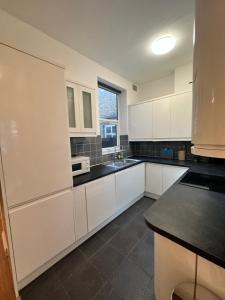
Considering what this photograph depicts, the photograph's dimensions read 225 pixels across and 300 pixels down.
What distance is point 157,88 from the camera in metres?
3.21

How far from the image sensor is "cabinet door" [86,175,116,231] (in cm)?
186

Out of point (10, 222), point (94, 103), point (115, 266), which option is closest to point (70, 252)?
point (115, 266)

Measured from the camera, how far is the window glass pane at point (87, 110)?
6.88 ft

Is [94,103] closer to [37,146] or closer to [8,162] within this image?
[37,146]

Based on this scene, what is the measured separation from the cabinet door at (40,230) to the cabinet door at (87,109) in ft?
3.22

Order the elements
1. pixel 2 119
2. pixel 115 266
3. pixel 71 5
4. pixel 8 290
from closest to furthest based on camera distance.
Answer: pixel 2 119 → pixel 8 290 → pixel 71 5 → pixel 115 266

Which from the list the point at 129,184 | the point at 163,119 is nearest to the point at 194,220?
the point at 129,184

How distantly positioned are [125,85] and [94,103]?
50.7 inches

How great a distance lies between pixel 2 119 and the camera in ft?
3.57

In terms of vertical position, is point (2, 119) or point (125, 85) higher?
Answer: point (125, 85)

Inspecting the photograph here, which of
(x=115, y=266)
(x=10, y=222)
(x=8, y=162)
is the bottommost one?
(x=115, y=266)

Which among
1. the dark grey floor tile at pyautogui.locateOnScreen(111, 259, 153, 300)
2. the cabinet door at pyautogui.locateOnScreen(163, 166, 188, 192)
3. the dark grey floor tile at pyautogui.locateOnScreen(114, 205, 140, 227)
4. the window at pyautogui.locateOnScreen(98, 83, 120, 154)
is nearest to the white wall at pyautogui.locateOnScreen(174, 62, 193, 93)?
the window at pyautogui.locateOnScreen(98, 83, 120, 154)

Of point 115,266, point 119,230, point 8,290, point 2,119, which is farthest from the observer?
point 119,230

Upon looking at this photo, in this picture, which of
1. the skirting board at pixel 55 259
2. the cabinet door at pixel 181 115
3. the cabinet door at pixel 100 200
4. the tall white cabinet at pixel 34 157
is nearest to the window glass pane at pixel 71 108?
the tall white cabinet at pixel 34 157
